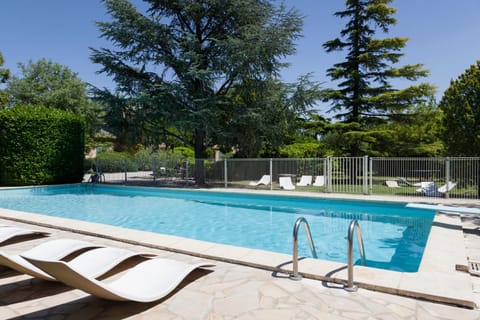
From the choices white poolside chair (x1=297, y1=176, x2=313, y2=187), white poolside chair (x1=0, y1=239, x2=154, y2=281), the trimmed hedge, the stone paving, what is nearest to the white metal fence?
white poolside chair (x1=297, y1=176, x2=313, y2=187)

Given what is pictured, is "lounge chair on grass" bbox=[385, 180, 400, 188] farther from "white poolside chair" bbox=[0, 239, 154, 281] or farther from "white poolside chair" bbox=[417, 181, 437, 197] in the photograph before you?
"white poolside chair" bbox=[0, 239, 154, 281]

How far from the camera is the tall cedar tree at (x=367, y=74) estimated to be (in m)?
18.7

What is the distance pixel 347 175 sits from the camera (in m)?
14.9

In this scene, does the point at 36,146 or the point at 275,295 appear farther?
the point at 36,146

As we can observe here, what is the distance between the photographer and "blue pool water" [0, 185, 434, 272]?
6.79 m

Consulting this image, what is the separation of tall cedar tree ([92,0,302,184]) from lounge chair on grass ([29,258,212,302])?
1348 cm

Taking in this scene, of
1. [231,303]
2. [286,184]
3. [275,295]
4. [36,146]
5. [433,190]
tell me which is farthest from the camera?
[36,146]

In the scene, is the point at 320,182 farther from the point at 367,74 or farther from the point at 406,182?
the point at 367,74

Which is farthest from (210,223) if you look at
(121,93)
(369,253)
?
(121,93)

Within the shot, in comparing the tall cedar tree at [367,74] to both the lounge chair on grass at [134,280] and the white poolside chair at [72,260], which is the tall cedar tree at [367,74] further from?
the white poolside chair at [72,260]

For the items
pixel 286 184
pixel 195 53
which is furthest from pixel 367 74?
pixel 195 53

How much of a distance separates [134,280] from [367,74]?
65.3 feet

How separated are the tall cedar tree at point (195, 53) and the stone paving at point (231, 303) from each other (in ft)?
44.3

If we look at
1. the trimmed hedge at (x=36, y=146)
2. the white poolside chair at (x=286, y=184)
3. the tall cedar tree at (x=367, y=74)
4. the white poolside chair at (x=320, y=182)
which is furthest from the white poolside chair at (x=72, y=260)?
the tall cedar tree at (x=367, y=74)
